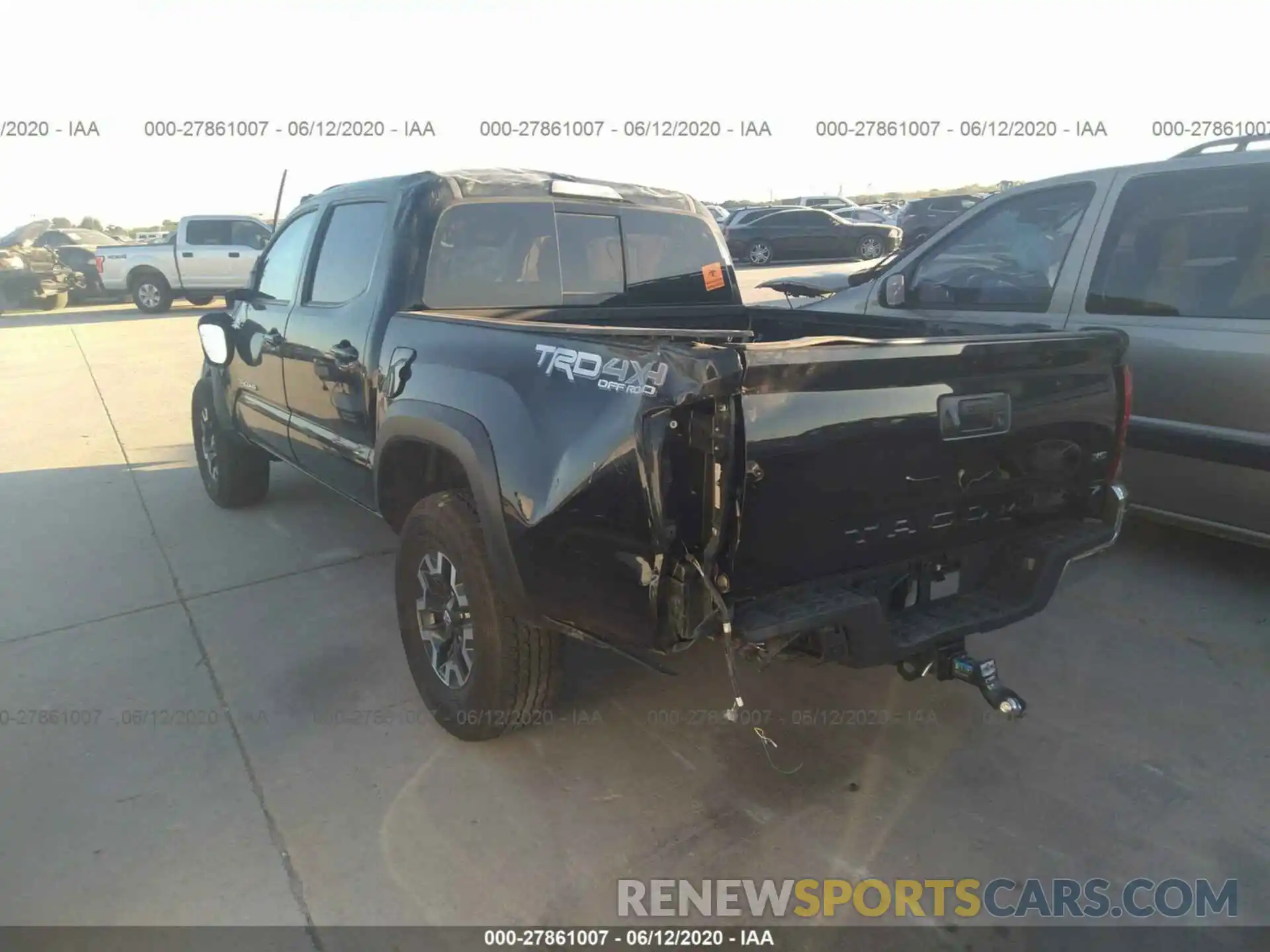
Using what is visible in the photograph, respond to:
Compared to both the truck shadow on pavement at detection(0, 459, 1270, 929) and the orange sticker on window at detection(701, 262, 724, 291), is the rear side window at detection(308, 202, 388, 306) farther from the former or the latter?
the orange sticker on window at detection(701, 262, 724, 291)

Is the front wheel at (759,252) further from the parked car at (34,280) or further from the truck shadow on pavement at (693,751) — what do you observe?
the truck shadow on pavement at (693,751)

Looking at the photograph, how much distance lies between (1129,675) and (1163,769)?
2.00 ft

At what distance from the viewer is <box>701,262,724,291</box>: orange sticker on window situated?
4285 mm

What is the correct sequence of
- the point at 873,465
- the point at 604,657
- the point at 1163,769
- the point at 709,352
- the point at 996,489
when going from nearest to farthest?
the point at 709,352 → the point at 873,465 → the point at 996,489 → the point at 1163,769 → the point at 604,657

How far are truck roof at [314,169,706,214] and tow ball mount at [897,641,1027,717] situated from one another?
236 centimetres

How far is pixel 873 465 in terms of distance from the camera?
2.33 meters

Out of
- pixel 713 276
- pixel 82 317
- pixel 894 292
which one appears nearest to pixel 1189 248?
pixel 894 292

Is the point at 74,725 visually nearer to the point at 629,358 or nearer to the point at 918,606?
the point at 629,358

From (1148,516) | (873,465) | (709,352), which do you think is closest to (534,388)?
(709,352)

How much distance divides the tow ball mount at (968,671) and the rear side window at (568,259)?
6.88 ft

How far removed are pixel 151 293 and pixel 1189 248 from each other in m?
19.1

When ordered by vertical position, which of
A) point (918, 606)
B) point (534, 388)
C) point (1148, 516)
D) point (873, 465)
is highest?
point (534, 388)

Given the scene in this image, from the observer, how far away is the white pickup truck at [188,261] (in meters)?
17.6

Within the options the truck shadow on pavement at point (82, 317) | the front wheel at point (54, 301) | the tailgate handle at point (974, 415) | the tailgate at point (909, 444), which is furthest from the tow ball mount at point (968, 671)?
the front wheel at point (54, 301)
